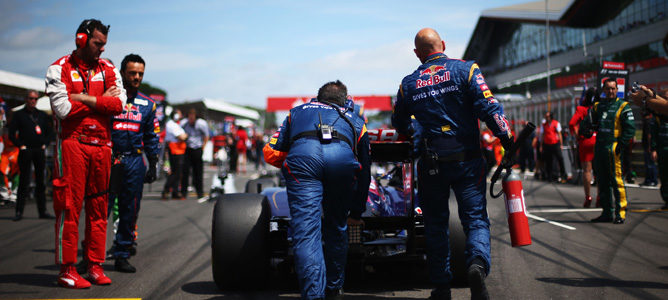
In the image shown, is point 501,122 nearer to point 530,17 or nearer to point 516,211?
point 516,211

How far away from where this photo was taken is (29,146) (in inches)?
381

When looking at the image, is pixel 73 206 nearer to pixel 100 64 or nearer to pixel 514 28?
pixel 100 64

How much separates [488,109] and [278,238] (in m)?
1.87

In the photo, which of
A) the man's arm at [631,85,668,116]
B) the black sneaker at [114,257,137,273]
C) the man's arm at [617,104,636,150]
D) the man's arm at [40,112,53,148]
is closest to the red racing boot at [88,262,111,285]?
the black sneaker at [114,257,137,273]

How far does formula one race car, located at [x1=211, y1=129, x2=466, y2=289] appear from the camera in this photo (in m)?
4.31

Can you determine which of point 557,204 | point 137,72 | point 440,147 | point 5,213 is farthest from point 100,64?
point 557,204

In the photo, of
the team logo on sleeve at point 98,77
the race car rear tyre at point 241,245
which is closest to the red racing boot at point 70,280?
the race car rear tyre at point 241,245

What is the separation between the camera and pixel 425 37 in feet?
13.8

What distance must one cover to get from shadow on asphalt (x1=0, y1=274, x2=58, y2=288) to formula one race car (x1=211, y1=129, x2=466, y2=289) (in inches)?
63.1

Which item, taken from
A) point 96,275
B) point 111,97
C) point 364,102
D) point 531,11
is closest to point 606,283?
point 96,275

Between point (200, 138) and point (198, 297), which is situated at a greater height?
point (200, 138)

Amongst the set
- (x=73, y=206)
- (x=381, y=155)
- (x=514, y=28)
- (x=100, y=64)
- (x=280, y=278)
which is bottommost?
(x=280, y=278)

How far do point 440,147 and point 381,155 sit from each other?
0.90 meters

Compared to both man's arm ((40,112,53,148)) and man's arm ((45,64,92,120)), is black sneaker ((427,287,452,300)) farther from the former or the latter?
man's arm ((40,112,53,148))
